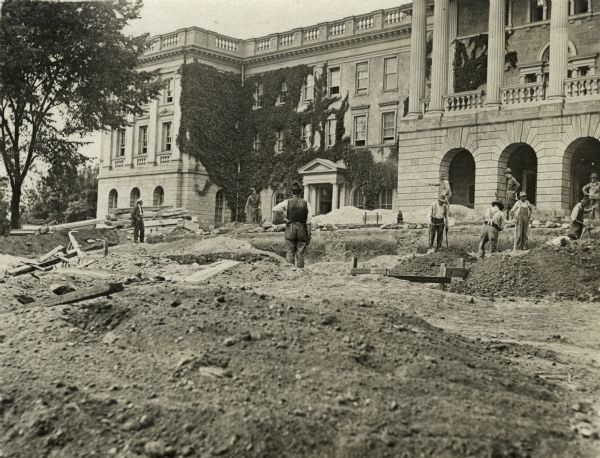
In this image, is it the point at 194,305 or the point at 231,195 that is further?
the point at 231,195

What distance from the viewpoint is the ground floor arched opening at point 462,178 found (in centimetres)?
3638

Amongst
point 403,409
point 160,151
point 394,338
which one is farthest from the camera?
point 160,151

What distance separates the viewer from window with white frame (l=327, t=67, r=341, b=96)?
47812 mm

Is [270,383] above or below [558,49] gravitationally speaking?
below

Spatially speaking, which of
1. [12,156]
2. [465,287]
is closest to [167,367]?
[465,287]

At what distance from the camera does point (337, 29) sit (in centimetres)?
4803

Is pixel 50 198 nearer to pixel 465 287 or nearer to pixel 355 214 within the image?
pixel 355 214

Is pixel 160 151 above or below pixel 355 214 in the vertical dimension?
above

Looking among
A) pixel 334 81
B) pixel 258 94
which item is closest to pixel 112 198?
pixel 258 94

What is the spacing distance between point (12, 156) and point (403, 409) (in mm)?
26984

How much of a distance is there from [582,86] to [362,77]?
58.4 ft

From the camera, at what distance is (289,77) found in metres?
49.7

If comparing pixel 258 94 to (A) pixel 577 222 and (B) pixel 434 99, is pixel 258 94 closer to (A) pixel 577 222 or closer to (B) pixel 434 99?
(B) pixel 434 99

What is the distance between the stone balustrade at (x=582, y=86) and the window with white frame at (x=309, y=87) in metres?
20.5
